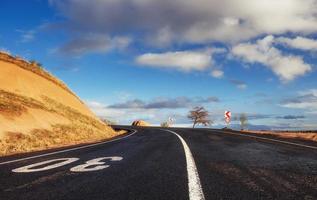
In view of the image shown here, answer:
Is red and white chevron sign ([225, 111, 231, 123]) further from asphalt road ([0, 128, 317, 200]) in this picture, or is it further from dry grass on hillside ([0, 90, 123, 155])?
asphalt road ([0, 128, 317, 200])

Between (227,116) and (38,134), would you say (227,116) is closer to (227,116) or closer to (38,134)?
(227,116)

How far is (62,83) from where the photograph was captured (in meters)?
39.0

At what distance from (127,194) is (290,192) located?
2.00 meters

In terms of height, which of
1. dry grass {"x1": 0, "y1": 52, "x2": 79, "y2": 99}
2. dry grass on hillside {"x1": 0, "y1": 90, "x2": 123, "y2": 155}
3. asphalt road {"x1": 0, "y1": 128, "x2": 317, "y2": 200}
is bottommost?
asphalt road {"x1": 0, "y1": 128, "x2": 317, "y2": 200}

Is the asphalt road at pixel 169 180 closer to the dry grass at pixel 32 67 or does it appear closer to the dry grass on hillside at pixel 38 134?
the dry grass on hillside at pixel 38 134

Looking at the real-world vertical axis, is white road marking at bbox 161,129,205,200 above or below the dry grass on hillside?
below

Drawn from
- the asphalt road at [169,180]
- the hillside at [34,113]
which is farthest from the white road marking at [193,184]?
the hillside at [34,113]

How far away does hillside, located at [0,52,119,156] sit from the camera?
17.8 metres

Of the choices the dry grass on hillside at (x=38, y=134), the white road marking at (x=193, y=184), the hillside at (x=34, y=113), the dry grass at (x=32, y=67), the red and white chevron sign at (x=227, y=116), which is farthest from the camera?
the red and white chevron sign at (x=227, y=116)

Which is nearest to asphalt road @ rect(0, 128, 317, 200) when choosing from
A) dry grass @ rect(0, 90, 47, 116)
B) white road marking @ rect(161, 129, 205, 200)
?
white road marking @ rect(161, 129, 205, 200)

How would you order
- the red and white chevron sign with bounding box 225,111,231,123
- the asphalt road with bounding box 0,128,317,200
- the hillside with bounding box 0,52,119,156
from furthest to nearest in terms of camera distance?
the red and white chevron sign with bounding box 225,111,231,123 < the hillside with bounding box 0,52,119,156 < the asphalt road with bounding box 0,128,317,200

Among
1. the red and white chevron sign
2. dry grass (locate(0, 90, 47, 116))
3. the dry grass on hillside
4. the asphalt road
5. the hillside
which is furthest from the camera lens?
the red and white chevron sign

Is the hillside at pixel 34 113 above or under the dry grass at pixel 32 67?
under

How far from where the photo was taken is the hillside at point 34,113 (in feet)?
58.2
